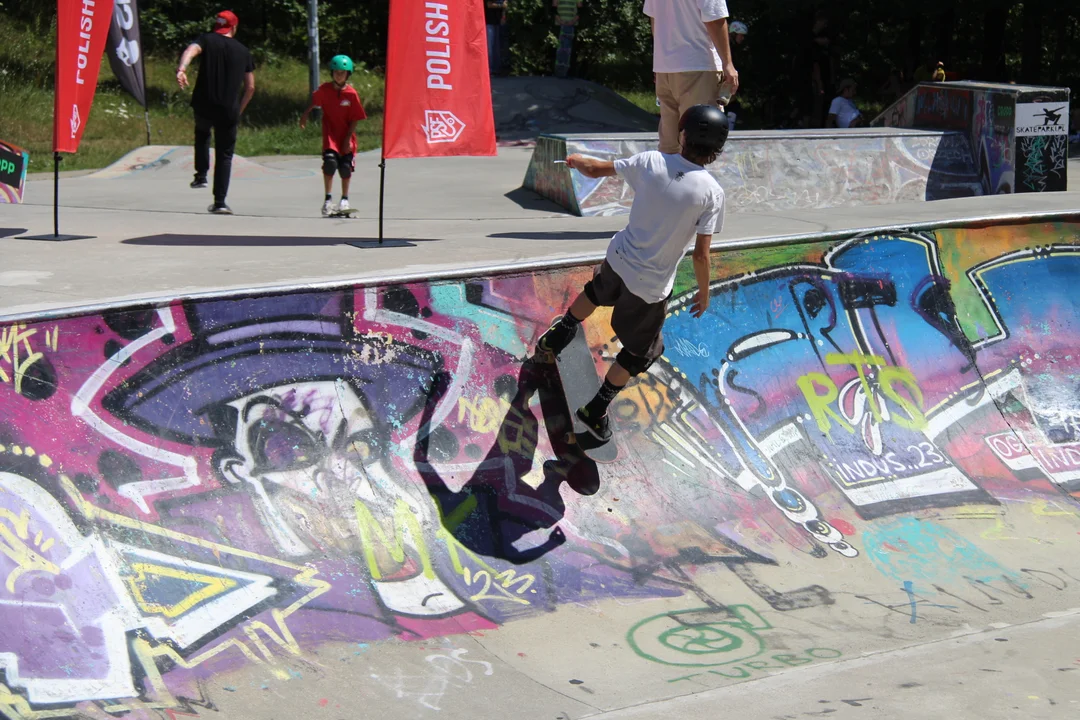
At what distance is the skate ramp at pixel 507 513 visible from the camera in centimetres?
420

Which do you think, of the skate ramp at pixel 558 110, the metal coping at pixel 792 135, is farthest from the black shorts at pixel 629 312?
the skate ramp at pixel 558 110

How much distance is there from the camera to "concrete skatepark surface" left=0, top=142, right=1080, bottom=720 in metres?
4.22

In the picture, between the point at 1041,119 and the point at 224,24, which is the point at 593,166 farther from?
the point at 1041,119

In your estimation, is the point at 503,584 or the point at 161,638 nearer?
the point at 161,638

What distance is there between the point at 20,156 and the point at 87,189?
428 centimetres

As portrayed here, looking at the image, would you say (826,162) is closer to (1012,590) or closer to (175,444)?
(1012,590)

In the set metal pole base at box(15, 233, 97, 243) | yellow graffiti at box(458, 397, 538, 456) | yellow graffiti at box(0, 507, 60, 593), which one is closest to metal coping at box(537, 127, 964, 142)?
metal pole base at box(15, 233, 97, 243)

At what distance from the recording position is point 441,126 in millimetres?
7637

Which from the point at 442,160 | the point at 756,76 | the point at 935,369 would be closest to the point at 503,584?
the point at 935,369

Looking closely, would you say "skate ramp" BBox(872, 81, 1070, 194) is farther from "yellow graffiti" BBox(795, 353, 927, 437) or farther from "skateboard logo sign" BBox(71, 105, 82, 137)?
"skateboard logo sign" BBox(71, 105, 82, 137)

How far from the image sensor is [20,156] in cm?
825

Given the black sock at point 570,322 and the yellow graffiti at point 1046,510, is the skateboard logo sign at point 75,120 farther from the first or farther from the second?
the yellow graffiti at point 1046,510

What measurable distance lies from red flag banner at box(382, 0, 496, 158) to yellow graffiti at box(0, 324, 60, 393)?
3378 mm

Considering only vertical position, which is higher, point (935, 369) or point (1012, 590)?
point (935, 369)
